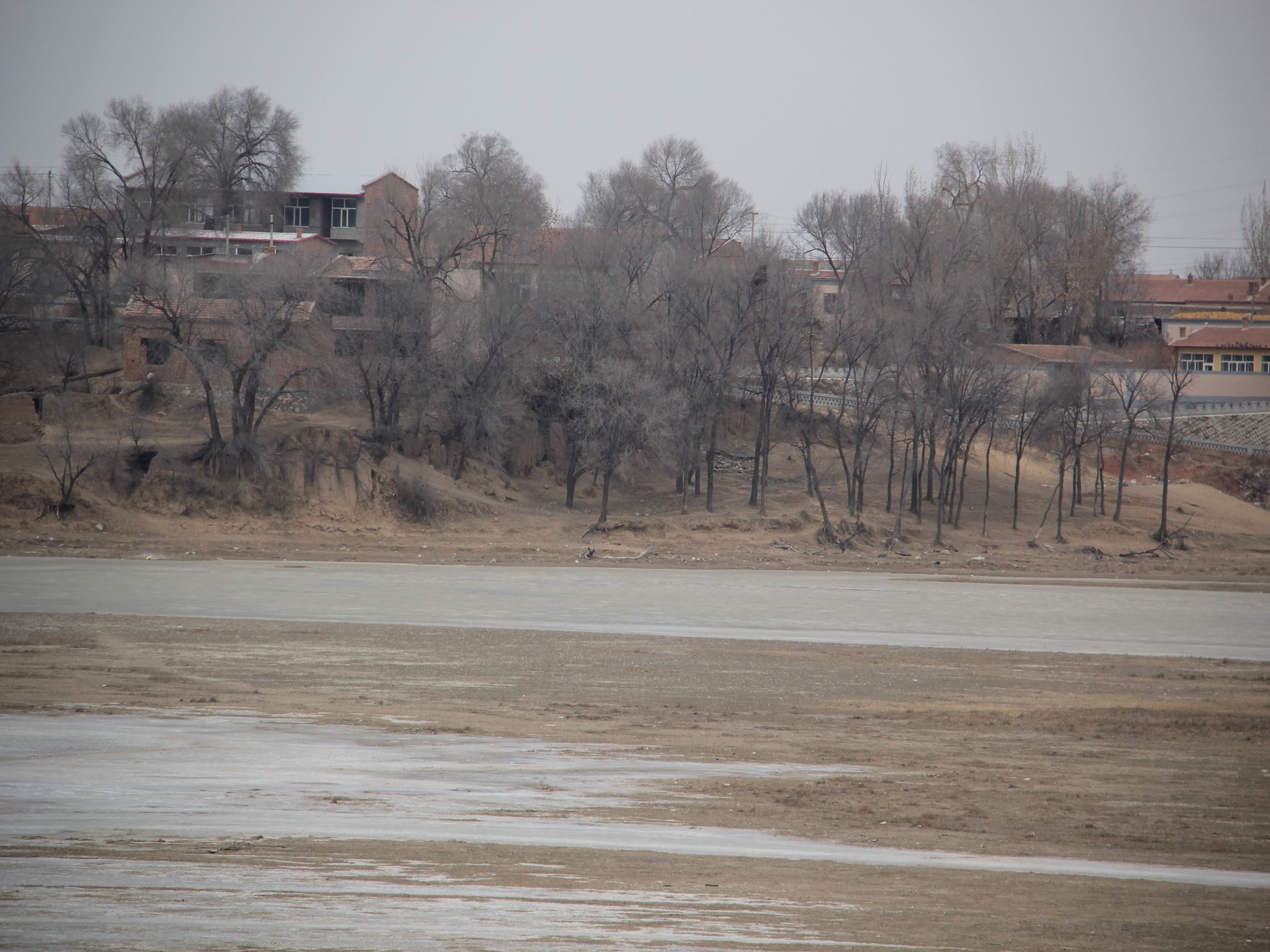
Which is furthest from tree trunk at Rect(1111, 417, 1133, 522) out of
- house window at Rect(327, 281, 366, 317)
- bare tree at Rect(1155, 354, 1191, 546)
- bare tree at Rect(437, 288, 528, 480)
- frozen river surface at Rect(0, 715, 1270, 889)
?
frozen river surface at Rect(0, 715, 1270, 889)

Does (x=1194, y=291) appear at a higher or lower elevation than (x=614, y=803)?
higher

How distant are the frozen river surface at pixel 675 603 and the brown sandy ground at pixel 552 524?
4202mm

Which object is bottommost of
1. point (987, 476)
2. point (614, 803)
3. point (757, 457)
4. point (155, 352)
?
point (987, 476)

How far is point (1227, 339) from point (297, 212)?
67784 millimetres

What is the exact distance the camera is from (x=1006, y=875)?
8945 millimetres

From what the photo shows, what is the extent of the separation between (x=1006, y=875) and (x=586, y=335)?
48.5 metres

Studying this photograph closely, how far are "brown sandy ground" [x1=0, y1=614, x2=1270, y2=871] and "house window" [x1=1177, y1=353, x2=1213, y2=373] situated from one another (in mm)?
63909

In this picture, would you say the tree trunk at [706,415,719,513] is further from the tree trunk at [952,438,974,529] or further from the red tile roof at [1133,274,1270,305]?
the red tile roof at [1133,274,1270,305]

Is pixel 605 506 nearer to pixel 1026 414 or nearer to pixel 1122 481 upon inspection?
pixel 1122 481

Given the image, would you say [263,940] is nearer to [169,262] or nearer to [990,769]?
[990,769]

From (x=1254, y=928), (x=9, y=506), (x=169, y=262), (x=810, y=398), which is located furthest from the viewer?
(x=810, y=398)

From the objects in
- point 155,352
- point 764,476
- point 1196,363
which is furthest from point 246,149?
point 1196,363

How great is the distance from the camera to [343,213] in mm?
79875

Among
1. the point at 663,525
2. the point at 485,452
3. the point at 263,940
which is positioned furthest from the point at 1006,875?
the point at 485,452
